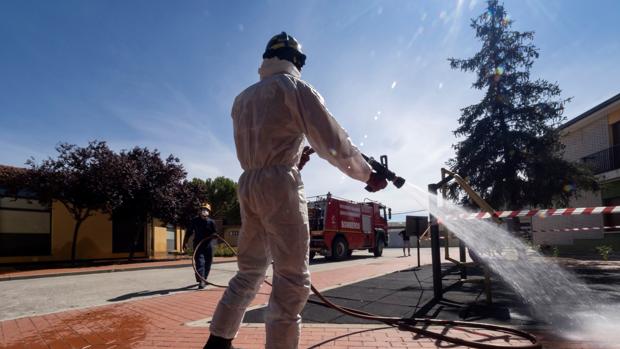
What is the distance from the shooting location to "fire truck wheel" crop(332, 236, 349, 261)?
15.8 metres

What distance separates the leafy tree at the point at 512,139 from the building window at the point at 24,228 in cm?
1632

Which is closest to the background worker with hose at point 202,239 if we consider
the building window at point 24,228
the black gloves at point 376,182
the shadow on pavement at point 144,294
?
the shadow on pavement at point 144,294

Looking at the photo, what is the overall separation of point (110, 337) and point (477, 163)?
1402cm

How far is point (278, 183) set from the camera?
2166 mm

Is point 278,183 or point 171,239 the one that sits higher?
point 278,183

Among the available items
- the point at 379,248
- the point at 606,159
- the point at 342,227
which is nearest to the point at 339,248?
the point at 342,227

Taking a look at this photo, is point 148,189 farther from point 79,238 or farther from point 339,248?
point 339,248

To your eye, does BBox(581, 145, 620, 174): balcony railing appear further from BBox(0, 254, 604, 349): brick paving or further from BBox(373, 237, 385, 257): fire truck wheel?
BBox(0, 254, 604, 349): brick paving

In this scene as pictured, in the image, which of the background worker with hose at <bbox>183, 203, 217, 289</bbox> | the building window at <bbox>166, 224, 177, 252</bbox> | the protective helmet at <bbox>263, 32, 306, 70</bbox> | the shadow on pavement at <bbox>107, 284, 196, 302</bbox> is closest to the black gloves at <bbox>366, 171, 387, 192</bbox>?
the protective helmet at <bbox>263, 32, 306, 70</bbox>

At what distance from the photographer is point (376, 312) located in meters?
4.28

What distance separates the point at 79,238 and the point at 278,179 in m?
17.9

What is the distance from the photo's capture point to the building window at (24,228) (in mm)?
14570

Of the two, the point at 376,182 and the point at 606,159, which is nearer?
the point at 376,182

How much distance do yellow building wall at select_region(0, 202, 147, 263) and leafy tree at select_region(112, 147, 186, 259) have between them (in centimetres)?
134
